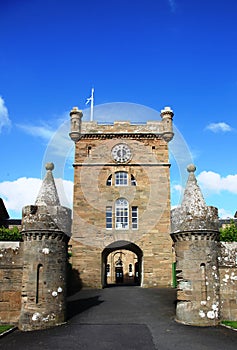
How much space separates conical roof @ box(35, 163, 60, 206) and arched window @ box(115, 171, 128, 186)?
16.4 metres

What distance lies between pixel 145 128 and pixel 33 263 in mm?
23020

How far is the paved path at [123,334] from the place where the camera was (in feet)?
37.8

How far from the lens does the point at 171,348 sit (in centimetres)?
1108

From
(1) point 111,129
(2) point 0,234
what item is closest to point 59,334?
(2) point 0,234

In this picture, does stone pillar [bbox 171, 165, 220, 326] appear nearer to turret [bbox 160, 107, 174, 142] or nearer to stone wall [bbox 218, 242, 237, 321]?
stone wall [bbox 218, 242, 237, 321]

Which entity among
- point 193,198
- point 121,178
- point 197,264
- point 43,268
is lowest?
point 43,268

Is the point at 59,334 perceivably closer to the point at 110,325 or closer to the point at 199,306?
the point at 110,325

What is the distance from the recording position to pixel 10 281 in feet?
50.9

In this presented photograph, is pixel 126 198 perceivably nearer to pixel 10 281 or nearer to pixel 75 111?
pixel 75 111

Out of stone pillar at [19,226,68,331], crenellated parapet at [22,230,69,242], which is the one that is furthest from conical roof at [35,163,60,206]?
crenellated parapet at [22,230,69,242]

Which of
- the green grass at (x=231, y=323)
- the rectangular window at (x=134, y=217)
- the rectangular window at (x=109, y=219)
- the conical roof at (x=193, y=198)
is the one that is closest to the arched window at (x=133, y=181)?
the rectangular window at (x=134, y=217)

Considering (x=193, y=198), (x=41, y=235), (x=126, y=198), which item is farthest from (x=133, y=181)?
(x=41, y=235)

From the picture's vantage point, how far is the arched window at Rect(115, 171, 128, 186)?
1362 inches

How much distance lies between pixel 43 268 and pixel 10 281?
1682mm
